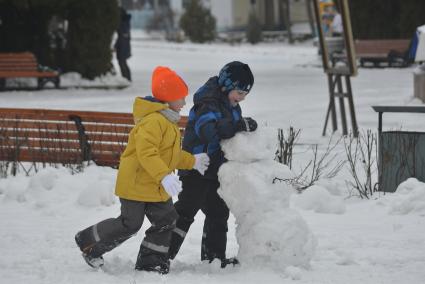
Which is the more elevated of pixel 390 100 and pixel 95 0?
pixel 95 0

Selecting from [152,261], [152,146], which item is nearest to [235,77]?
[152,146]

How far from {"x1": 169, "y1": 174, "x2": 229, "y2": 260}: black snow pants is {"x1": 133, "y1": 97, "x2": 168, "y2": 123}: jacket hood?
1.76 ft

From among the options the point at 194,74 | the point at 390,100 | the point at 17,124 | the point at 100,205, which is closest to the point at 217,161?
the point at 100,205

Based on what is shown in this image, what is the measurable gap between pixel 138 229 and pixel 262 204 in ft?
2.44

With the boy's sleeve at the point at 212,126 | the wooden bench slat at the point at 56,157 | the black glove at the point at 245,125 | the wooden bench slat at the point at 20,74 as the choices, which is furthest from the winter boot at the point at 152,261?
the wooden bench slat at the point at 20,74

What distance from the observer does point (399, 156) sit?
328 inches

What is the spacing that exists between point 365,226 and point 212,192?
68.6 inches

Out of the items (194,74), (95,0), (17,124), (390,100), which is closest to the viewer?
(17,124)

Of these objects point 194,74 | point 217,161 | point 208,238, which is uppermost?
point 217,161

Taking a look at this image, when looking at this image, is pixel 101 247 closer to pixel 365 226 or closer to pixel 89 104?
pixel 365 226

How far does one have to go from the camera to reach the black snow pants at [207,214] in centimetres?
600

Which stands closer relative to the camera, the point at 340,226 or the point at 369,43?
the point at 340,226

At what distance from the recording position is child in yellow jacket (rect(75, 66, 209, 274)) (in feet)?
18.3

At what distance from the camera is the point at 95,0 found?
21562 millimetres
